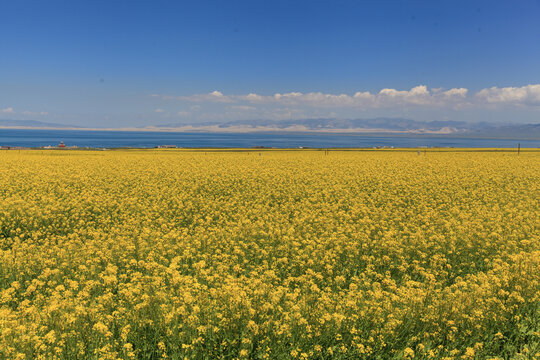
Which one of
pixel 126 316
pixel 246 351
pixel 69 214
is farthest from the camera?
pixel 69 214

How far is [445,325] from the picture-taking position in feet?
19.9

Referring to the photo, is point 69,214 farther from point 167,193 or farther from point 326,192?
point 326,192

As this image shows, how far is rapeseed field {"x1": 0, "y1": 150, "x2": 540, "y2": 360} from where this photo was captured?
5.32 meters

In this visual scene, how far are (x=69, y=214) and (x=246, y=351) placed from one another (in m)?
12.8

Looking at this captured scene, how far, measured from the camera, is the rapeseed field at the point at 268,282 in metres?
5.32

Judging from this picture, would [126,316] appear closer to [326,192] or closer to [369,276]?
[369,276]

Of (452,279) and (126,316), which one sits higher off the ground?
(126,316)

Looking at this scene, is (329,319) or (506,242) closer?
(329,319)

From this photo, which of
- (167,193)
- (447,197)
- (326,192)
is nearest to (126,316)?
(167,193)

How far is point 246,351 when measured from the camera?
4723 mm

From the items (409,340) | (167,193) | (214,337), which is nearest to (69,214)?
(167,193)

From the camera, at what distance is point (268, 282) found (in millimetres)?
7512

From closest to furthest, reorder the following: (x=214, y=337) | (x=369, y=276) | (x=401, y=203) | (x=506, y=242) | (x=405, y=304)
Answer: (x=214, y=337), (x=405, y=304), (x=369, y=276), (x=506, y=242), (x=401, y=203)

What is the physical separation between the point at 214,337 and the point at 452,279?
6.86m
